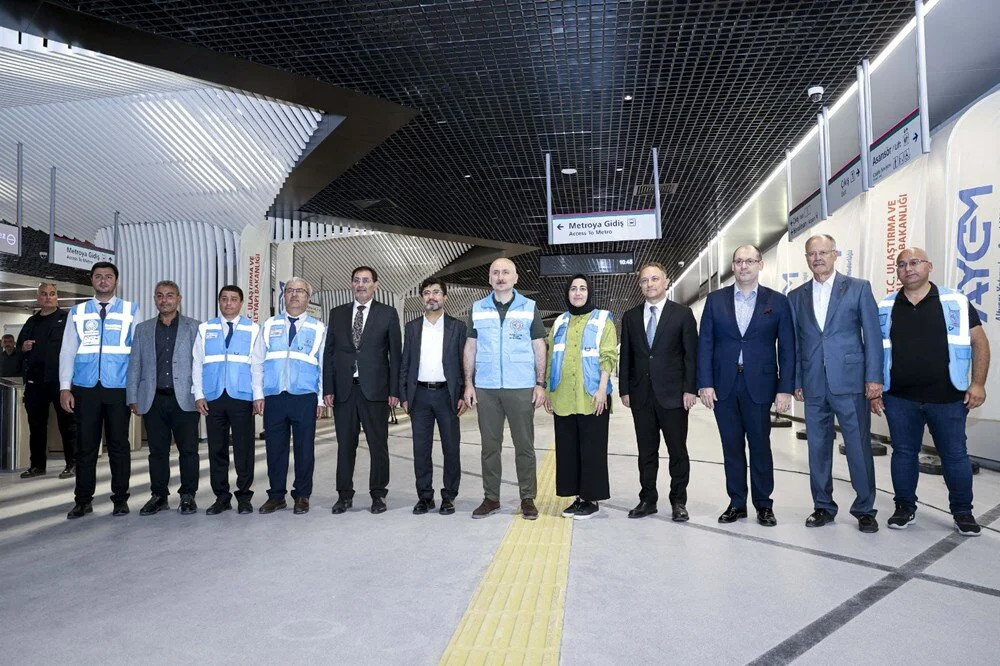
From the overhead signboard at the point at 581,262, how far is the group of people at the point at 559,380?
10515mm

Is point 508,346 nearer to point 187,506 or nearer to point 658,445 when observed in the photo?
point 658,445

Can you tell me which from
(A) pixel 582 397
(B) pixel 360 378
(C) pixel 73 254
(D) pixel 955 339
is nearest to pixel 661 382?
(A) pixel 582 397

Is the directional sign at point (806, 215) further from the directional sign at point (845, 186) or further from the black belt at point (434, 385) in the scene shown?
the black belt at point (434, 385)

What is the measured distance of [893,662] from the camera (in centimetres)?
204

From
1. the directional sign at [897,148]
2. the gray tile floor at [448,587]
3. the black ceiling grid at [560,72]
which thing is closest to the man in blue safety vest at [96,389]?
the gray tile floor at [448,587]

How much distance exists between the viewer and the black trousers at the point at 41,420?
6270mm

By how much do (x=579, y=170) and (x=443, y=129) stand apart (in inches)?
83.7

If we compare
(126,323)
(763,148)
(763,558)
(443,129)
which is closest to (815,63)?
(763,148)

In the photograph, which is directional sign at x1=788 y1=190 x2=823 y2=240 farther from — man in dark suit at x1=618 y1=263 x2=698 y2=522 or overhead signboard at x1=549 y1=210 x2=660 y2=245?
man in dark suit at x1=618 y1=263 x2=698 y2=522

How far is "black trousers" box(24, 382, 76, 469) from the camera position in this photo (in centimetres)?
627

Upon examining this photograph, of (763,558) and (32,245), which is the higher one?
(32,245)

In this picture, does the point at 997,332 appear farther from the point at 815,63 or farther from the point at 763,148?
the point at 763,148

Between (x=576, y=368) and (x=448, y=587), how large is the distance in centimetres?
172

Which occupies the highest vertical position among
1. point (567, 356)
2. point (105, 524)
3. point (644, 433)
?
point (567, 356)
